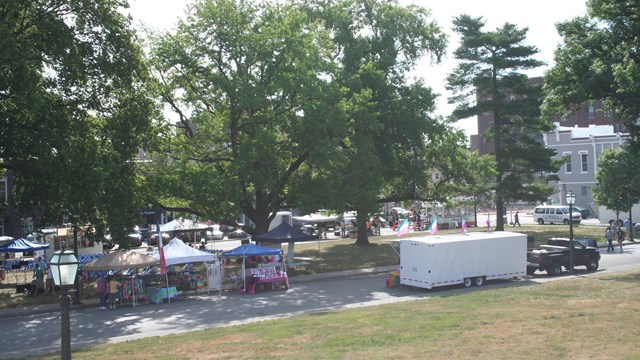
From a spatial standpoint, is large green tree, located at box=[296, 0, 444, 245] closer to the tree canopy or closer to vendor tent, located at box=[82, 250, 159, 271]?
the tree canopy

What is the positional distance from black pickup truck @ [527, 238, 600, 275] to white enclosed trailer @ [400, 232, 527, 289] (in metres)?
1.62

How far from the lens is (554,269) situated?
2872 cm

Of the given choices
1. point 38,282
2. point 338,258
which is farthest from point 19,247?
point 338,258

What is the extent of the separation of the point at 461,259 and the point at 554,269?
5.97m

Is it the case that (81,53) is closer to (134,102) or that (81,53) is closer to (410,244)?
(134,102)

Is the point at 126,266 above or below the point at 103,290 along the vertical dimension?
above

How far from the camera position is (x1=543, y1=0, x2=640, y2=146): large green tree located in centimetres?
2953

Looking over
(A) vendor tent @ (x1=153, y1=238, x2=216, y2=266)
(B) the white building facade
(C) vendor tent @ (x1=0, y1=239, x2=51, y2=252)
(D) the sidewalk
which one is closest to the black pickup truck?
(D) the sidewalk

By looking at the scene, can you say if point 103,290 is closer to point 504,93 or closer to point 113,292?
point 113,292

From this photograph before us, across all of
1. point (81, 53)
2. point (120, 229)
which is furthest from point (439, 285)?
point (81, 53)

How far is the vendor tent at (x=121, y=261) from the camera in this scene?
24.1 meters

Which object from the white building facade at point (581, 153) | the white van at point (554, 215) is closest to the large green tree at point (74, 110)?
the white van at point (554, 215)

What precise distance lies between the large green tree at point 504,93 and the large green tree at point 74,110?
30.6m

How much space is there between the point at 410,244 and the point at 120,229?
11786mm
